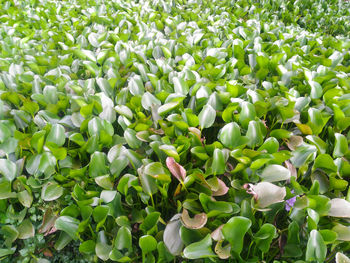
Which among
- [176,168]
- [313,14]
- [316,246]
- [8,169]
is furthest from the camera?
[313,14]

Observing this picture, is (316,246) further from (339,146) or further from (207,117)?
(207,117)

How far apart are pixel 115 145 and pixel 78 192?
0.35 meters

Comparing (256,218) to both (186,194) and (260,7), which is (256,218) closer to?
(186,194)

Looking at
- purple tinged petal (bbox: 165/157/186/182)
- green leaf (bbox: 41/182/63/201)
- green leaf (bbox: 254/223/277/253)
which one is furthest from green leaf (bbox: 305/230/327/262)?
green leaf (bbox: 41/182/63/201)

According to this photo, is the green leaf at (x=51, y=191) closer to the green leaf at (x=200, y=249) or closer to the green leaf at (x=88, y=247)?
the green leaf at (x=88, y=247)

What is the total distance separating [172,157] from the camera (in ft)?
5.45

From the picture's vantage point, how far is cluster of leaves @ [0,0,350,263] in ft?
4.90

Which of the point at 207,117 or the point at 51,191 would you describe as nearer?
the point at 51,191

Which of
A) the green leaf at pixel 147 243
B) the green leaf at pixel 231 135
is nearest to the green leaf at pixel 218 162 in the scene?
the green leaf at pixel 231 135

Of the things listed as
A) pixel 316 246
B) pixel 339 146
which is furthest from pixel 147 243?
pixel 339 146

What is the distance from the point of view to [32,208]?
1749 mm

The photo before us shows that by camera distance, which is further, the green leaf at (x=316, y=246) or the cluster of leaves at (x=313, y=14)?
the cluster of leaves at (x=313, y=14)

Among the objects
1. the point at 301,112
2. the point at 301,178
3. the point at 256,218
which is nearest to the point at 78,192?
the point at 256,218

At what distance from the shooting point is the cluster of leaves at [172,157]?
149 cm
